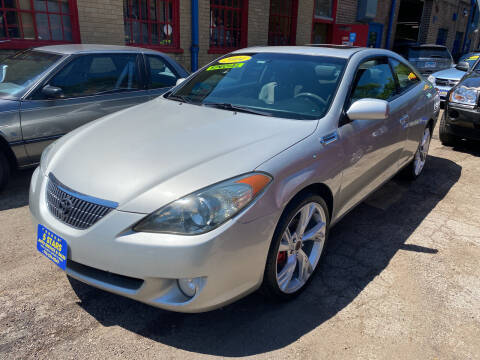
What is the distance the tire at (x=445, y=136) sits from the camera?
6.56 m

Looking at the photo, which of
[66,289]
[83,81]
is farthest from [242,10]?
[66,289]

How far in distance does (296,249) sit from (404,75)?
2778 mm

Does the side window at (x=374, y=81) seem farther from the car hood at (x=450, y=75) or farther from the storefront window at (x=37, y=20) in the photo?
the car hood at (x=450, y=75)

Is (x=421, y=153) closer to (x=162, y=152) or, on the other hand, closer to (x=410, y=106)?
(x=410, y=106)

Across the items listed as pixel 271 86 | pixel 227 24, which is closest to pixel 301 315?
pixel 271 86

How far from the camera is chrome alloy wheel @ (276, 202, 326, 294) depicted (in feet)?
8.56

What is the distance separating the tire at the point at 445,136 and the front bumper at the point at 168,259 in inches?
210

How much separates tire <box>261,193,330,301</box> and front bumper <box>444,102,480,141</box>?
14.0ft

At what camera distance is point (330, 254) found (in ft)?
11.1

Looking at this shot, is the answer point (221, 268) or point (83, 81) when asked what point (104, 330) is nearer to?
point (221, 268)

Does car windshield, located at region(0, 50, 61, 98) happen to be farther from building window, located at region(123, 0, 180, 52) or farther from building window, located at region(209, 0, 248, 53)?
building window, located at region(209, 0, 248, 53)

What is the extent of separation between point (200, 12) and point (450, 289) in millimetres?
8622

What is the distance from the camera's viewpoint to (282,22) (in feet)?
41.2

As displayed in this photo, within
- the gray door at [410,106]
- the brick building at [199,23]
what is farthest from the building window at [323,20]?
the gray door at [410,106]
